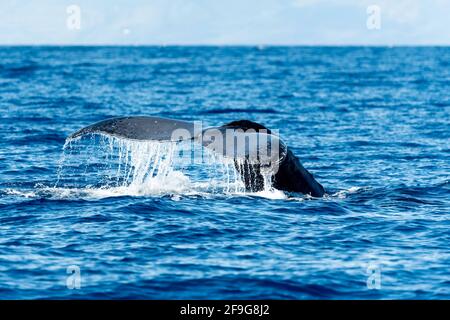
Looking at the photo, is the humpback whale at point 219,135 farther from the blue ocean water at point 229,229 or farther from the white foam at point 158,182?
the blue ocean water at point 229,229

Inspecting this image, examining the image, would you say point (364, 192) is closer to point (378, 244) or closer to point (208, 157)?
point (378, 244)

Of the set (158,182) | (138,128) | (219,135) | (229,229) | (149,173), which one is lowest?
(229,229)

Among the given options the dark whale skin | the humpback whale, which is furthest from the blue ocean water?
the humpback whale

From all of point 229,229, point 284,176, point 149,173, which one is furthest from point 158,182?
point 229,229

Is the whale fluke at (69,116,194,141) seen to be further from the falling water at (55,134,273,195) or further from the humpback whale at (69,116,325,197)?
the falling water at (55,134,273,195)

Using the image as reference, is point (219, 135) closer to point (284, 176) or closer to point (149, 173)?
point (284, 176)

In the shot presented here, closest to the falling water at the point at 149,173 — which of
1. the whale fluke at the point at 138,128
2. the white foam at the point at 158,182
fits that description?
the white foam at the point at 158,182

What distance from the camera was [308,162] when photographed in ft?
63.1

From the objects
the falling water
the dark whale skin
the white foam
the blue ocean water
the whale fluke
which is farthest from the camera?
the white foam

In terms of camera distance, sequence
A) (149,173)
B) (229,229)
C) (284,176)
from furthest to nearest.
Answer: (149,173), (284,176), (229,229)

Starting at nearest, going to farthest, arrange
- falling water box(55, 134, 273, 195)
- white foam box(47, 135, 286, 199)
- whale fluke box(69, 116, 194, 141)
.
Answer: whale fluke box(69, 116, 194, 141) → falling water box(55, 134, 273, 195) → white foam box(47, 135, 286, 199)
